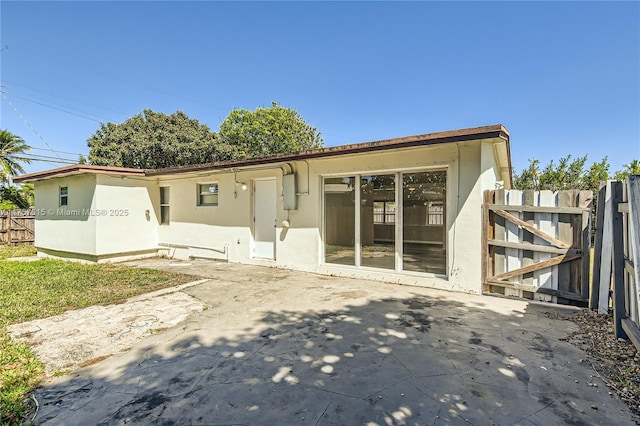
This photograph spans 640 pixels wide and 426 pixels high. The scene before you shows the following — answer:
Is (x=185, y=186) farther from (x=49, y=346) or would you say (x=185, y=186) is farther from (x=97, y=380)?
(x=97, y=380)

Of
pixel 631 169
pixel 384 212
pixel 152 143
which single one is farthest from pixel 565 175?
pixel 152 143

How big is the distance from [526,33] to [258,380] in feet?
34.3

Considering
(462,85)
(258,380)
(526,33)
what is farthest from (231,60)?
(258,380)

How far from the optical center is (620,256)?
11.3 feet

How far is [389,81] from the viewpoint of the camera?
14.0 metres

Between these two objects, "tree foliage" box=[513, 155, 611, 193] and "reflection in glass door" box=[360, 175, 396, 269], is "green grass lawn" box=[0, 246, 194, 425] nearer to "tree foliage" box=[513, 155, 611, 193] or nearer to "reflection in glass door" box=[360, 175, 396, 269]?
"reflection in glass door" box=[360, 175, 396, 269]

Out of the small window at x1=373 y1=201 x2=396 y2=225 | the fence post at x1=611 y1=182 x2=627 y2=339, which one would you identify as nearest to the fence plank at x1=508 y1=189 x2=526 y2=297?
the fence post at x1=611 y1=182 x2=627 y2=339

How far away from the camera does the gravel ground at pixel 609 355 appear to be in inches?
93.7

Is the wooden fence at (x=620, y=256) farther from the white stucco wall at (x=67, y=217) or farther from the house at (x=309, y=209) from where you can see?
the white stucco wall at (x=67, y=217)

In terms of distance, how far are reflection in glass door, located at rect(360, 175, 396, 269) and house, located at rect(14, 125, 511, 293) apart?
0.07 feet

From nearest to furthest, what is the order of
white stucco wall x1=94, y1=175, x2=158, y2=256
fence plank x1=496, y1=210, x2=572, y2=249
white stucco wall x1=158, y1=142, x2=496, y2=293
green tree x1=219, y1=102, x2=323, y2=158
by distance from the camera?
1. fence plank x1=496, y1=210, x2=572, y2=249
2. white stucco wall x1=158, y1=142, x2=496, y2=293
3. white stucco wall x1=94, y1=175, x2=158, y2=256
4. green tree x1=219, y1=102, x2=323, y2=158

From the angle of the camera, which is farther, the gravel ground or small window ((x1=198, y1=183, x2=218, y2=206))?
small window ((x1=198, y1=183, x2=218, y2=206))

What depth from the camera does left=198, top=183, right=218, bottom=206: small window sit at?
9196 millimetres

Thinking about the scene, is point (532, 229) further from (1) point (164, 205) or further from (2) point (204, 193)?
(1) point (164, 205)
